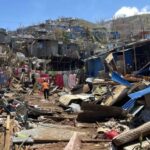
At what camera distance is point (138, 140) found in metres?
8.20

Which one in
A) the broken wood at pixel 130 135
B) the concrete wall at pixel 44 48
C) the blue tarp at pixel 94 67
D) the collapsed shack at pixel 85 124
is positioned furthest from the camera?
the concrete wall at pixel 44 48

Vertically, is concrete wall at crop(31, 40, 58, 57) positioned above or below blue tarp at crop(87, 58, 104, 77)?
above

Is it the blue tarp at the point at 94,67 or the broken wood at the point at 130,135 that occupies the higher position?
the blue tarp at the point at 94,67

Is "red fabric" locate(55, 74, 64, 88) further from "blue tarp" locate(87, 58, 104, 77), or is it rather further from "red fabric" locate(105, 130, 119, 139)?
"red fabric" locate(105, 130, 119, 139)

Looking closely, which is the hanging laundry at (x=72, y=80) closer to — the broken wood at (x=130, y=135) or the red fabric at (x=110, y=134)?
the red fabric at (x=110, y=134)

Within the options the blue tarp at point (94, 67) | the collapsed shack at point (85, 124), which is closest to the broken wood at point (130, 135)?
the collapsed shack at point (85, 124)

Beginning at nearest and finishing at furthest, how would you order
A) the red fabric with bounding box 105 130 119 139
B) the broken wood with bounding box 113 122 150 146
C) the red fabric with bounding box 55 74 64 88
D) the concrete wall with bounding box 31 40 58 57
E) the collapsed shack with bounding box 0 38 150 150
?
the broken wood with bounding box 113 122 150 146 < the collapsed shack with bounding box 0 38 150 150 < the red fabric with bounding box 105 130 119 139 < the red fabric with bounding box 55 74 64 88 < the concrete wall with bounding box 31 40 58 57

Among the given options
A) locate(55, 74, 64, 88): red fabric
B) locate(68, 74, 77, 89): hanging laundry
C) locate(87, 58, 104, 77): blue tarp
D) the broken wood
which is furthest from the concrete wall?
the broken wood

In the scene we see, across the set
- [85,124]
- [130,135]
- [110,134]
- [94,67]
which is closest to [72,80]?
[94,67]

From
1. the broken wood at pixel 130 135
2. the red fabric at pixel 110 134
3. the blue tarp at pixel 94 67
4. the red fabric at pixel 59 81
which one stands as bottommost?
the red fabric at pixel 110 134

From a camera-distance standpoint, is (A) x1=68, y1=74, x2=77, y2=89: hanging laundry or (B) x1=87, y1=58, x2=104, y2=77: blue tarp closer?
(B) x1=87, y1=58, x2=104, y2=77: blue tarp

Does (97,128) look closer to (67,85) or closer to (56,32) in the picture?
(67,85)

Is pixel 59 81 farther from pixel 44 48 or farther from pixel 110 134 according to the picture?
pixel 110 134

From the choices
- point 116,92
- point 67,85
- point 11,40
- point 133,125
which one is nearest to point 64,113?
point 116,92
